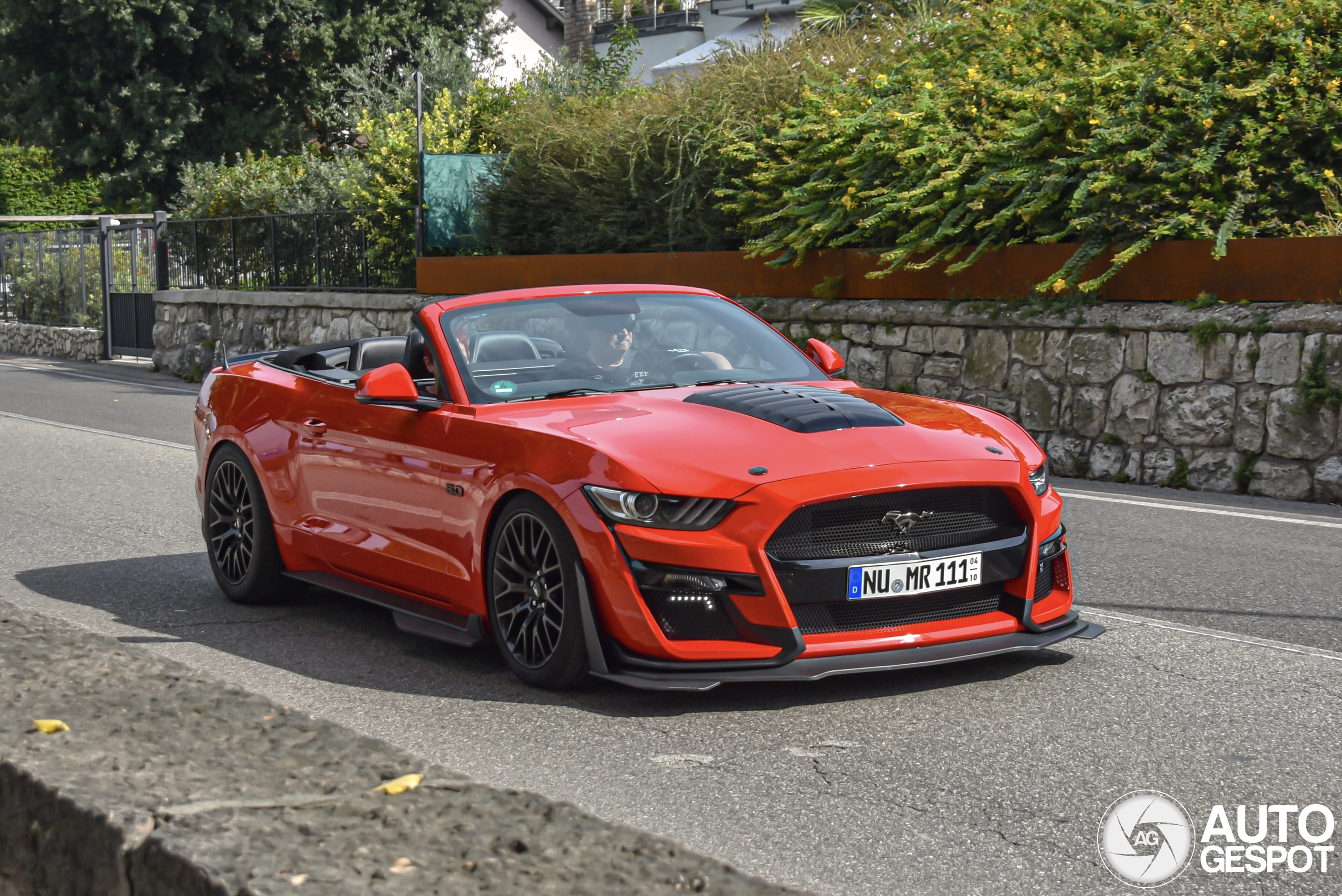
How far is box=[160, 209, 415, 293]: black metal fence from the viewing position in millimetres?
22641

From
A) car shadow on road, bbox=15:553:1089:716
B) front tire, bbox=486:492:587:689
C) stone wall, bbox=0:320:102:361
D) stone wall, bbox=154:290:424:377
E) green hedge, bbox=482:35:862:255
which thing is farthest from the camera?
stone wall, bbox=0:320:102:361

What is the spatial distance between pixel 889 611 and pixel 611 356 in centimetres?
188

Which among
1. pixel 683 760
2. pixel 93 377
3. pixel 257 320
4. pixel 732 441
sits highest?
pixel 732 441

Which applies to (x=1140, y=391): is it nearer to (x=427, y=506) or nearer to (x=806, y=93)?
(x=806, y=93)

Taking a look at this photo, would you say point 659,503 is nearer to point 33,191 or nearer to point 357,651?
point 357,651

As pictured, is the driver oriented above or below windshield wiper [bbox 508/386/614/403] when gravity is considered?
above

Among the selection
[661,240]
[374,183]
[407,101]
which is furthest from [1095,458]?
[407,101]

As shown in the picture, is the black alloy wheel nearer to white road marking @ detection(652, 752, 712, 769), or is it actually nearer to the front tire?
the front tire

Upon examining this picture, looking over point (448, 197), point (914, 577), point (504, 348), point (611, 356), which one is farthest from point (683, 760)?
point (448, 197)

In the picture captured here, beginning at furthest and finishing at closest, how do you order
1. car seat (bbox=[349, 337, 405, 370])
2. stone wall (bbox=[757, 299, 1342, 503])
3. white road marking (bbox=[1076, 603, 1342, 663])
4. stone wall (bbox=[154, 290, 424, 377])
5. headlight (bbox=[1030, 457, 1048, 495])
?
stone wall (bbox=[154, 290, 424, 377]) → stone wall (bbox=[757, 299, 1342, 503]) → car seat (bbox=[349, 337, 405, 370]) → white road marking (bbox=[1076, 603, 1342, 663]) → headlight (bbox=[1030, 457, 1048, 495])

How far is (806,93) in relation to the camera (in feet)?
52.7

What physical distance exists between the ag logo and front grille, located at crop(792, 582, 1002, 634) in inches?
43.0

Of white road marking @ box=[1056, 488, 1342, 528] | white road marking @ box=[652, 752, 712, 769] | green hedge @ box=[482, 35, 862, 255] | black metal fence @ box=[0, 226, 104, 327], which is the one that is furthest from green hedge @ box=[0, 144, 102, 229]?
white road marking @ box=[652, 752, 712, 769]

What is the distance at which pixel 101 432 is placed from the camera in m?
15.7
